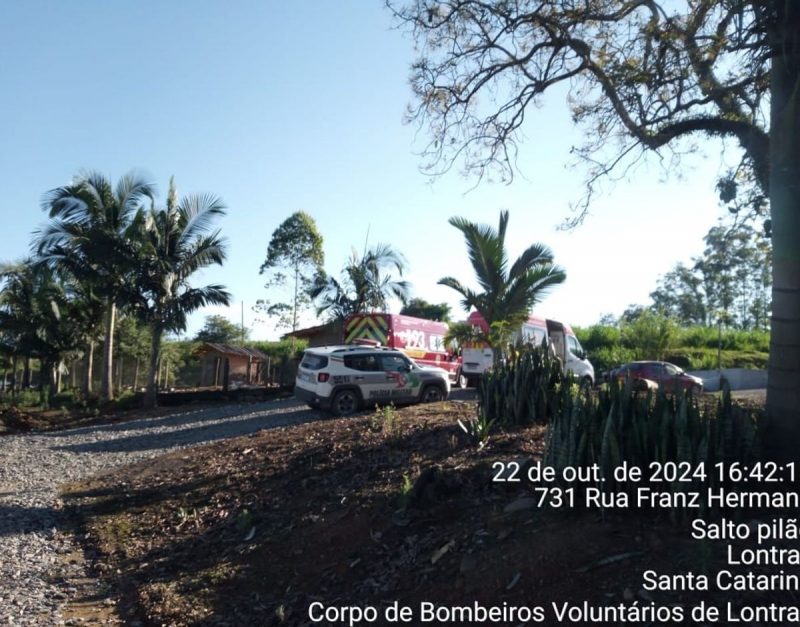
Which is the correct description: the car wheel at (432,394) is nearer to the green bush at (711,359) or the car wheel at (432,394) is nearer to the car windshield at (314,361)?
the car windshield at (314,361)

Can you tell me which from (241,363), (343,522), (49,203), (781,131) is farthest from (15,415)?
(781,131)

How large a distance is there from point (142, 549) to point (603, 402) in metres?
4.82

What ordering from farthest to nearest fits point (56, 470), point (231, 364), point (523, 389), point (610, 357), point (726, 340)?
1. point (726, 340)
2. point (610, 357)
3. point (231, 364)
4. point (56, 470)
5. point (523, 389)

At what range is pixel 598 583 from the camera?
4.75 meters

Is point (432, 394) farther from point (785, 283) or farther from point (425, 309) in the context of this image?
point (425, 309)

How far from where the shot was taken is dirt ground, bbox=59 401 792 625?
16.5 ft

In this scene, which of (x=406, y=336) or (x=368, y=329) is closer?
(x=368, y=329)

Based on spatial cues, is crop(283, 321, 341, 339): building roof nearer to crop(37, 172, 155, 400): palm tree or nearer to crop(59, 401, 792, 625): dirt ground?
crop(37, 172, 155, 400): palm tree

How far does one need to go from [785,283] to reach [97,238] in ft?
76.1

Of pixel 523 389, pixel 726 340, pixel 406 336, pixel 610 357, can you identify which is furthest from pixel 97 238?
pixel 726 340

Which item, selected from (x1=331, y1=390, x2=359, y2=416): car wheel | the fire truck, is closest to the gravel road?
(x1=331, y1=390, x2=359, y2=416): car wheel

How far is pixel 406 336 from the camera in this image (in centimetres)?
2506

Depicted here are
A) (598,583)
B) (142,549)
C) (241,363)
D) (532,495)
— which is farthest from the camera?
(241,363)

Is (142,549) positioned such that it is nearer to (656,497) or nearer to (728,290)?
(656,497)
